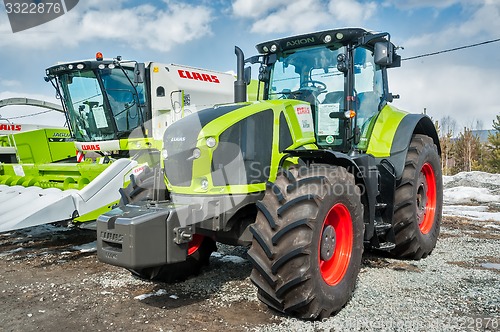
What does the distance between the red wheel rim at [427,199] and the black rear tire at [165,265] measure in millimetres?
2967

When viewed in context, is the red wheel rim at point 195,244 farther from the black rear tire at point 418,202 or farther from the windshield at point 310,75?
the black rear tire at point 418,202

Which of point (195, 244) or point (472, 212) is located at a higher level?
point (195, 244)

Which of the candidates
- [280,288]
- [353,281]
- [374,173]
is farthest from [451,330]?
[374,173]

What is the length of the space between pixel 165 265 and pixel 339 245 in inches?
69.1

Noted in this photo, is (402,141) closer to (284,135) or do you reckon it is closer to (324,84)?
(324,84)

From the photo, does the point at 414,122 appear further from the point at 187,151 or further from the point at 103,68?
the point at 103,68

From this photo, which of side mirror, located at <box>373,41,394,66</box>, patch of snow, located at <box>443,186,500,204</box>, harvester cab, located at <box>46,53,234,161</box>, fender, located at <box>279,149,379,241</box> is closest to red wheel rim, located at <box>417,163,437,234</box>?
fender, located at <box>279,149,379,241</box>

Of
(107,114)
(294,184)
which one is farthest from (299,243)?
(107,114)

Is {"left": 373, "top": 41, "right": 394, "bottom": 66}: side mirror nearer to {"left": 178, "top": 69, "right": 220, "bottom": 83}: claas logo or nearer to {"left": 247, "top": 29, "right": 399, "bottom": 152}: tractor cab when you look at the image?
{"left": 247, "top": 29, "right": 399, "bottom": 152}: tractor cab

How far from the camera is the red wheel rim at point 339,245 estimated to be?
4109mm

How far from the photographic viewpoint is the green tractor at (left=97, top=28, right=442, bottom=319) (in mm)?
3607

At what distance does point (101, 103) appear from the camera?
946 cm

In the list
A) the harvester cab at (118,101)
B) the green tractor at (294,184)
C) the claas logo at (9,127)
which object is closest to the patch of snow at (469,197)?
the green tractor at (294,184)

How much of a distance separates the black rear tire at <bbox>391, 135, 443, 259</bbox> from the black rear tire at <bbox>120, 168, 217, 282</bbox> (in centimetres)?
233
